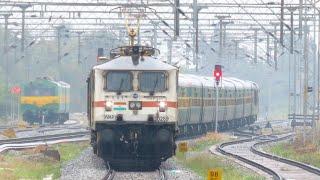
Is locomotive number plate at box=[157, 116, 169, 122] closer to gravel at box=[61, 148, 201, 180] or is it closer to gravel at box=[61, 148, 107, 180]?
gravel at box=[61, 148, 201, 180]

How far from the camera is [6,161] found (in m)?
27.1

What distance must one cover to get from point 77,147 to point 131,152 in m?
11.6

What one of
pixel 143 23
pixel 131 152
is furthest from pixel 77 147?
pixel 143 23

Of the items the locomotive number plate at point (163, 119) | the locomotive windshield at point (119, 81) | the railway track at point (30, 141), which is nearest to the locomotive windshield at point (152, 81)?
the locomotive windshield at point (119, 81)

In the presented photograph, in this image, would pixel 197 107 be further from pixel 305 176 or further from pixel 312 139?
pixel 305 176

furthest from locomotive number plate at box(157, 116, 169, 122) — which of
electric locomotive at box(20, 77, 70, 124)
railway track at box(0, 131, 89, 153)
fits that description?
electric locomotive at box(20, 77, 70, 124)

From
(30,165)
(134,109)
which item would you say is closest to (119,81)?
(134,109)

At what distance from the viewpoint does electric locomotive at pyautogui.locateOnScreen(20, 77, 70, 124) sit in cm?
6162

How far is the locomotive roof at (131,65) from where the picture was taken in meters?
Result: 24.0

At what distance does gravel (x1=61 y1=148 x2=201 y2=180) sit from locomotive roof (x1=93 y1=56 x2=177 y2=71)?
9.14 ft

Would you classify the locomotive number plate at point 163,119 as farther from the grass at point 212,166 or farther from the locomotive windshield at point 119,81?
the grass at point 212,166

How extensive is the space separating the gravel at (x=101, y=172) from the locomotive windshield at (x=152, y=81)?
224 centimetres

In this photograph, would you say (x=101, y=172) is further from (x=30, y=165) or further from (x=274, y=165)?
(x=274, y=165)

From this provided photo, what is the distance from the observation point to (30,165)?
25953 mm
